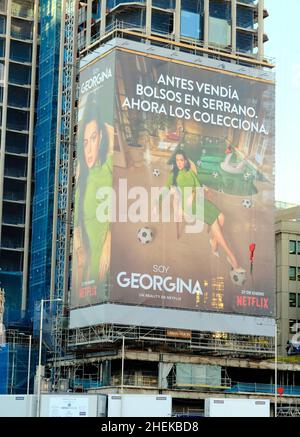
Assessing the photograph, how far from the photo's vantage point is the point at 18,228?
10850 cm

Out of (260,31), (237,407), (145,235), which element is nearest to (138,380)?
(145,235)

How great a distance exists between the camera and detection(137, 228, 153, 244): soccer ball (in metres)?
78.8

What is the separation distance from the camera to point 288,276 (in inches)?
4195

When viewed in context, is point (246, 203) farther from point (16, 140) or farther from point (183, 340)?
point (16, 140)

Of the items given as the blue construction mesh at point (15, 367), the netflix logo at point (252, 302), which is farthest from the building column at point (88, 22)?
the blue construction mesh at point (15, 367)

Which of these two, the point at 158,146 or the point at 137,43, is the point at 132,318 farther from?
the point at 137,43

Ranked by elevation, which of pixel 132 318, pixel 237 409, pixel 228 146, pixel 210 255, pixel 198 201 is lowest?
pixel 237 409

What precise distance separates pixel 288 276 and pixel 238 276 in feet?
82.6

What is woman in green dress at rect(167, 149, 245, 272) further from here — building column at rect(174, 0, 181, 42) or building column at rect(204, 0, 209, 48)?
building column at rect(204, 0, 209, 48)

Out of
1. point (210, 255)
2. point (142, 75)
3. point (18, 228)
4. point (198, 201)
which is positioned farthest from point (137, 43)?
point (18, 228)

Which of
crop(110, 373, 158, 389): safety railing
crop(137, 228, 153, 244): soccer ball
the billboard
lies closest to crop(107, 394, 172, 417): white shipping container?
the billboard

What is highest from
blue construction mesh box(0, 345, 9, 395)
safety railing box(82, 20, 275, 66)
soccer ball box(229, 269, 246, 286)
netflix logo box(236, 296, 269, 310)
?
safety railing box(82, 20, 275, 66)

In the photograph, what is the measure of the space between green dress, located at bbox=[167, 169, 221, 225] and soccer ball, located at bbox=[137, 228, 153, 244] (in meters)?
4.84

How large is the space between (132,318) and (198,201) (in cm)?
1328
